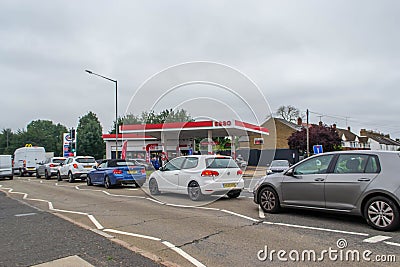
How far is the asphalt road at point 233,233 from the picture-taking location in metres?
5.29

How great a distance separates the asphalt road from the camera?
5293mm

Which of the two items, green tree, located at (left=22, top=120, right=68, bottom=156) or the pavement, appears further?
green tree, located at (left=22, top=120, right=68, bottom=156)

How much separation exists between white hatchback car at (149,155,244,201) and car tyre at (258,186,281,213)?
80.6 inches

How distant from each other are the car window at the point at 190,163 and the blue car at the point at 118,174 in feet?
18.5

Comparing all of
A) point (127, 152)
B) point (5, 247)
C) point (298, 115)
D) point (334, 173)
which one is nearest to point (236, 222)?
point (334, 173)

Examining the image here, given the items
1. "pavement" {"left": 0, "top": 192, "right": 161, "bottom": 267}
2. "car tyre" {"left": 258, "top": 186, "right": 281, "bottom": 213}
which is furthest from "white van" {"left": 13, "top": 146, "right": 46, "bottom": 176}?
"car tyre" {"left": 258, "top": 186, "right": 281, "bottom": 213}

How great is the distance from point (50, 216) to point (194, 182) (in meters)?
4.18

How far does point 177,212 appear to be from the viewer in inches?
361

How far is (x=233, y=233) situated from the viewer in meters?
6.77

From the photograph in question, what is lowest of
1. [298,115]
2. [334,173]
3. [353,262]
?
[353,262]

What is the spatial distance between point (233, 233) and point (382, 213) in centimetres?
285

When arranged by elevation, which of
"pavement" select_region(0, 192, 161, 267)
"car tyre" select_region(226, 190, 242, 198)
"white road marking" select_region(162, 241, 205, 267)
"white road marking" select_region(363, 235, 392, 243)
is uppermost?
"car tyre" select_region(226, 190, 242, 198)

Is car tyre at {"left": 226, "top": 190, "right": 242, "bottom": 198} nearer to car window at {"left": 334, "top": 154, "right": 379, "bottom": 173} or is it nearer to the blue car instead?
car window at {"left": 334, "top": 154, "right": 379, "bottom": 173}

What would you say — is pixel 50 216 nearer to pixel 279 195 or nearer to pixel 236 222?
pixel 236 222
